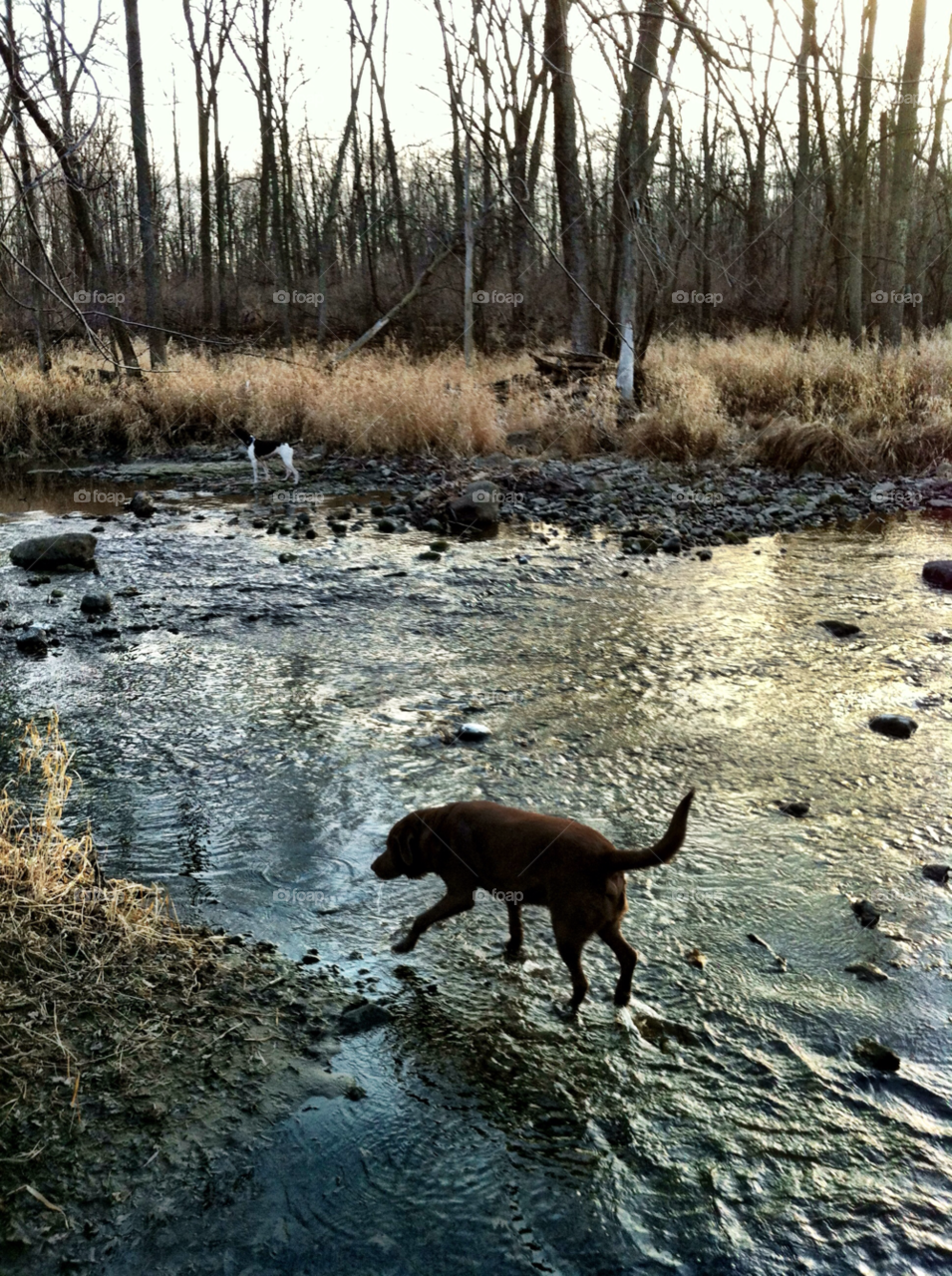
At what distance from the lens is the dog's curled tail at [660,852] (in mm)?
2781

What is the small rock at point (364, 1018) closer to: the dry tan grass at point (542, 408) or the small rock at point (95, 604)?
the small rock at point (95, 604)

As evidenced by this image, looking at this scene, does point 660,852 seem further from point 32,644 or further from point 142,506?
point 142,506

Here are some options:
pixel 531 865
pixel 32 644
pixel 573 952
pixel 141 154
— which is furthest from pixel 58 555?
pixel 141 154

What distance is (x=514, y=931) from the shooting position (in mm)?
3512

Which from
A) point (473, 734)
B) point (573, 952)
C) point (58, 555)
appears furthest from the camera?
point (58, 555)

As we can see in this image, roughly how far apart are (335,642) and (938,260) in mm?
29333

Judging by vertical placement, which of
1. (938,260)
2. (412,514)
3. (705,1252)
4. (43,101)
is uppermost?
(938,260)

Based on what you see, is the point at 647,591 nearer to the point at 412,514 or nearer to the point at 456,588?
the point at 456,588

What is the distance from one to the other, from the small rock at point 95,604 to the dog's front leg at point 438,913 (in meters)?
5.18

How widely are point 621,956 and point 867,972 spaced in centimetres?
92

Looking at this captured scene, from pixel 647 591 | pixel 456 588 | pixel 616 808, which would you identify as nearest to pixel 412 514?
pixel 456 588

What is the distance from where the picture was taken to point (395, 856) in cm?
354

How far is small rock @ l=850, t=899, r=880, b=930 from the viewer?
373 cm

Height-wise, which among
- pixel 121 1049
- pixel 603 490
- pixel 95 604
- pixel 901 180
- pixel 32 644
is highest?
pixel 901 180
